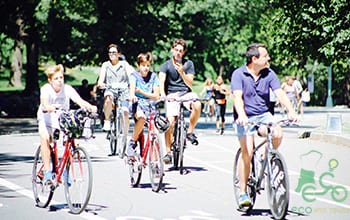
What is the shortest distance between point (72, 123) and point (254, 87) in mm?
1991

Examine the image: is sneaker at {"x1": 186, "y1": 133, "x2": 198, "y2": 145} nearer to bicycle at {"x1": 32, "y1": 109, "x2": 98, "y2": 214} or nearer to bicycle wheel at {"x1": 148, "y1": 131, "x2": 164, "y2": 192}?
bicycle wheel at {"x1": 148, "y1": 131, "x2": 164, "y2": 192}

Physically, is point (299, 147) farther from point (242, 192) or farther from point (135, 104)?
point (242, 192)

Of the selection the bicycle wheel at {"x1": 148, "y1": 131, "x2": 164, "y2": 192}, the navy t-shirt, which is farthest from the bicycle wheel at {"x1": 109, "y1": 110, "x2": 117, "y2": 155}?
the bicycle wheel at {"x1": 148, "y1": 131, "x2": 164, "y2": 192}

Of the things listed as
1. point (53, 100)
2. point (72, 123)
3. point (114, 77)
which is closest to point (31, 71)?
point (114, 77)

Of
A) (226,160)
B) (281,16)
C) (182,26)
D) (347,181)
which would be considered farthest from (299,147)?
(182,26)

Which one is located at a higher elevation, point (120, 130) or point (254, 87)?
point (254, 87)

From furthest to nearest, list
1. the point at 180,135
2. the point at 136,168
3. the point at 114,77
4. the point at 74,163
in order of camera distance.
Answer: the point at 114,77 < the point at 180,135 < the point at 136,168 < the point at 74,163

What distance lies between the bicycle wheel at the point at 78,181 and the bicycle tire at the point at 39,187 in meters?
0.53

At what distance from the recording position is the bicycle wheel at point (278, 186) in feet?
28.9

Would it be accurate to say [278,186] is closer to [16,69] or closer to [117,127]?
[117,127]

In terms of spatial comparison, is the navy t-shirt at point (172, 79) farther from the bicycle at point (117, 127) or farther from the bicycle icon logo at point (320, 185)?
the bicycle at point (117, 127)

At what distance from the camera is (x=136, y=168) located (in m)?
12.3

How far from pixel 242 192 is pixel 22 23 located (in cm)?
3092

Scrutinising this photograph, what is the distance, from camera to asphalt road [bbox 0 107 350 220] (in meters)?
9.92
